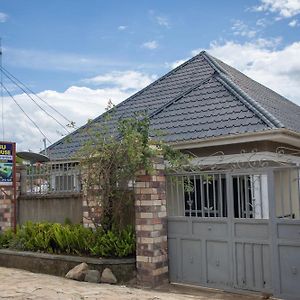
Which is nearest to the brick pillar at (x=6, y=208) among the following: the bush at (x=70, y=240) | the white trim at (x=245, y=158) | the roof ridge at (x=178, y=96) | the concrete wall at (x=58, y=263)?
the bush at (x=70, y=240)

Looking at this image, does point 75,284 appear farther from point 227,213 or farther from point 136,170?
point 227,213

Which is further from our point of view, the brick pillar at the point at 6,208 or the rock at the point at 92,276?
the brick pillar at the point at 6,208

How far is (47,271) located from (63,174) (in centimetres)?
212

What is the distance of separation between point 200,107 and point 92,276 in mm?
5042

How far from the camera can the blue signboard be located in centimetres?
999

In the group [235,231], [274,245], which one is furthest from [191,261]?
[274,245]

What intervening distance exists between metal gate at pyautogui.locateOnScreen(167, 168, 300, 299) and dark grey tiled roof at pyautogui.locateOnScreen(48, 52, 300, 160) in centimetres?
200

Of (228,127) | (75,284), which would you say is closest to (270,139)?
(228,127)

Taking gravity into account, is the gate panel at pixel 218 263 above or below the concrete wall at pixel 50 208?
below

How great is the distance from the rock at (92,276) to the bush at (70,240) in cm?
35

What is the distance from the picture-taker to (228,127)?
9305mm

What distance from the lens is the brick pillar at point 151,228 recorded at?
738 cm

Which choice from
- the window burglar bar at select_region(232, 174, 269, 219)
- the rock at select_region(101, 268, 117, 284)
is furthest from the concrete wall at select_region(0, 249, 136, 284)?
the window burglar bar at select_region(232, 174, 269, 219)

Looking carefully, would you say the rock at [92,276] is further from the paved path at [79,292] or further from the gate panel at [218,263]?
the gate panel at [218,263]
